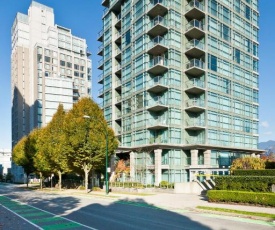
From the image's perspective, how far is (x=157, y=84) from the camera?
47.4 meters

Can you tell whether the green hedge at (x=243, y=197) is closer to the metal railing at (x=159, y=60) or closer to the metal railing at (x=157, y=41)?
the metal railing at (x=159, y=60)

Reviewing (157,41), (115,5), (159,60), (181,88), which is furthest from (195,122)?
(115,5)

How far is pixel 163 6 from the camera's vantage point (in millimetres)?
48656

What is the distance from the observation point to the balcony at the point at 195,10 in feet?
163

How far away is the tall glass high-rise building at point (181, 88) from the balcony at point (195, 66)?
0.52 ft

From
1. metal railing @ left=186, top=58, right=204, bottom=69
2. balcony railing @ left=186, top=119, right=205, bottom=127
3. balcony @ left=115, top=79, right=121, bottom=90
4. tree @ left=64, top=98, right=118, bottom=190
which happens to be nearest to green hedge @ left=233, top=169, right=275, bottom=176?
tree @ left=64, top=98, right=118, bottom=190

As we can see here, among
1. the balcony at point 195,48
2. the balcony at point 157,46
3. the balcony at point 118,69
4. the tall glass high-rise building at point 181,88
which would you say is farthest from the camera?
the balcony at point 118,69

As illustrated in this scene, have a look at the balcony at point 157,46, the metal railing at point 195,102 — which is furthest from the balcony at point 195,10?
the metal railing at point 195,102

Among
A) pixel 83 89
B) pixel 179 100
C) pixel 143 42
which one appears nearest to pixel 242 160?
pixel 179 100

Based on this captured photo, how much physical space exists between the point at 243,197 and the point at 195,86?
88.4ft

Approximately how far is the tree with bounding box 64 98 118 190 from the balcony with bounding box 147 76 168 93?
1073 cm

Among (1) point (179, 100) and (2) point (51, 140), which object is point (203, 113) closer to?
(1) point (179, 100)

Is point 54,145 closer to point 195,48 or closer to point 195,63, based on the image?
point 195,63

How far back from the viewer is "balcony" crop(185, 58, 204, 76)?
49.2 metres
